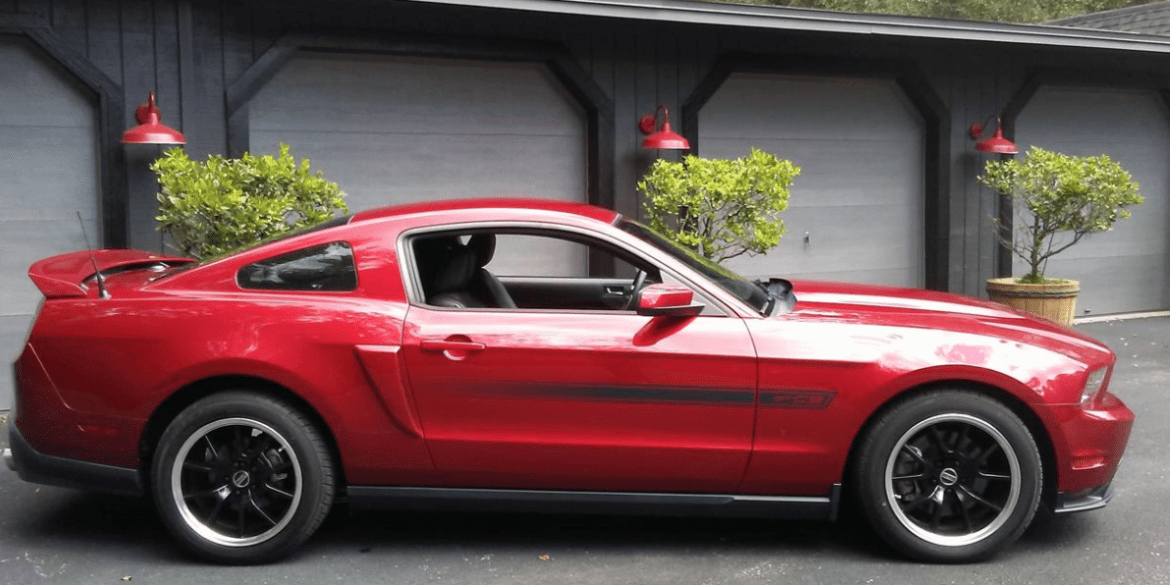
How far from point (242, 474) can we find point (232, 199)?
340 centimetres

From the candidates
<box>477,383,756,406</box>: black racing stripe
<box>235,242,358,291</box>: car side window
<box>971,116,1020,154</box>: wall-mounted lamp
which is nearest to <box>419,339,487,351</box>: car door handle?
<box>477,383,756,406</box>: black racing stripe

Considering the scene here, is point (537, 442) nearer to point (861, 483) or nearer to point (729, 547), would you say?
point (729, 547)

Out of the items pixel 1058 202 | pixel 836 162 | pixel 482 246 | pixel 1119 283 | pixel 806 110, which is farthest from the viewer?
pixel 1119 283

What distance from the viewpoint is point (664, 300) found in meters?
4.27

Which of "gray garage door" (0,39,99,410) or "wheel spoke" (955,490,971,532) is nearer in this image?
"wheel spoke" (955,490,971,532)

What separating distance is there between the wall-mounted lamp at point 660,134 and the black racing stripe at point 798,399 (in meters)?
5.53

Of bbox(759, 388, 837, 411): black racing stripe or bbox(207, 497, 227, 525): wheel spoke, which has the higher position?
bbox(759, 388, 837, 411): black racing stripe

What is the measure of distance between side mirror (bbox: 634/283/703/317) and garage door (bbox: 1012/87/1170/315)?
30.5ft

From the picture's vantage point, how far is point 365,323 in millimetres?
4410

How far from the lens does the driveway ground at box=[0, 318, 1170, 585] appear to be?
4.33m

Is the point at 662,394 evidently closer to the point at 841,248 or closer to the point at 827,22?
the point at 827,22

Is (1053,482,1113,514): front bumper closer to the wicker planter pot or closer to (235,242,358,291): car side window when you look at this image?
(235,242,358,291): car side window

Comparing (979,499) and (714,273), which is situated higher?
(714,273)

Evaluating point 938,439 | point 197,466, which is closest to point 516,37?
point 197,466
